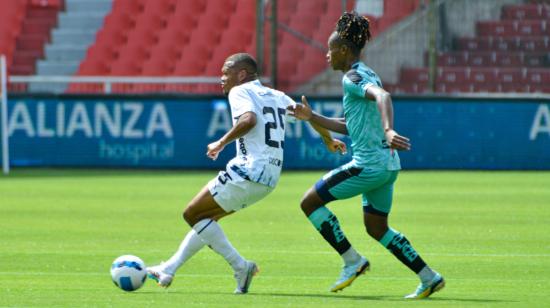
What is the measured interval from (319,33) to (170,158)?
5009mm

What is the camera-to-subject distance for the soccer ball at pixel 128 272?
977 centimetres

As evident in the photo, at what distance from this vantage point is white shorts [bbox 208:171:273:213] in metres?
9.82

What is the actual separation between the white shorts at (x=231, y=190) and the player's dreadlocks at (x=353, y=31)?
1.29m

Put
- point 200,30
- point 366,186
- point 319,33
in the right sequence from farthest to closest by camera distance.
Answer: point 200,30, point 319,33, point 366,186

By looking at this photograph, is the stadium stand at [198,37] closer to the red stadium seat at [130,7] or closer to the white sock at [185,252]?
the red stadium seat at [130,7]

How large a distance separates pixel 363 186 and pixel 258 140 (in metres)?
0.90

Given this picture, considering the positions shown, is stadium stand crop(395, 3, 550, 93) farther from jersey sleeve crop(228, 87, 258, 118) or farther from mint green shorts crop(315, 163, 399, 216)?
jersey sleeve crop(228, 87, 258, 118)

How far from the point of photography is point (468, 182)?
22.6 metres

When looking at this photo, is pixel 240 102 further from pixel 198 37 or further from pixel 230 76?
pixel 198 37

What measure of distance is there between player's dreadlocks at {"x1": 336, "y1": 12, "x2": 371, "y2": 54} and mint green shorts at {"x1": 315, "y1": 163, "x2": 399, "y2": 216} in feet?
3.01

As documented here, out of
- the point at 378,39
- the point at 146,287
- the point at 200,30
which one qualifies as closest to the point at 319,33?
the point at 378,39

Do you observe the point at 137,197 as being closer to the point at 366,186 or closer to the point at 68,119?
the point at 68,119

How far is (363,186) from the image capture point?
9633 mm

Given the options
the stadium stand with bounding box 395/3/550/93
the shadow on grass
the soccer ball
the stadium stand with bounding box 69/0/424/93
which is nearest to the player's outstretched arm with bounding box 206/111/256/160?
the soccer ball
